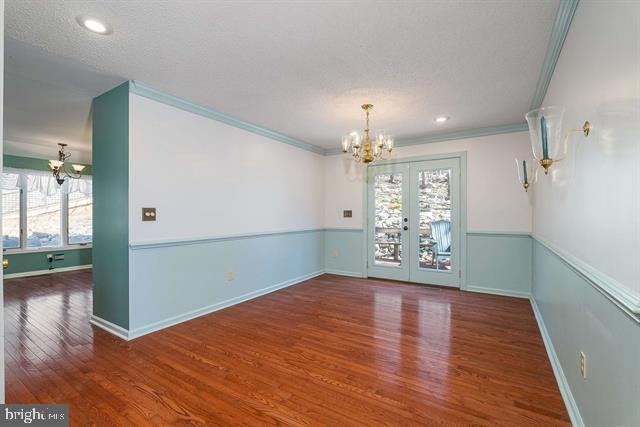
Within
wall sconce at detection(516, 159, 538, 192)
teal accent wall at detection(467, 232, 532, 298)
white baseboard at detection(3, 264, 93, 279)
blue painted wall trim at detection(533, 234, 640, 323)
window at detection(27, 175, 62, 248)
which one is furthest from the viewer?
window at detection(27, 175, 62, 248)

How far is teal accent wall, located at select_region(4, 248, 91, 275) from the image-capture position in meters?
5.68

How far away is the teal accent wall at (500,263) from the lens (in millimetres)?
4352

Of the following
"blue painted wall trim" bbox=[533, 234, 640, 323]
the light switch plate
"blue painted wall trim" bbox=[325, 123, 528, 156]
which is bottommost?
"blue painted wall trim" bbox=[533, 234, 640, 323]

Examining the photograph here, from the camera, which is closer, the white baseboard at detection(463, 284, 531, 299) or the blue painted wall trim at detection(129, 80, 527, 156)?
the blue painted wall trim at detection(129, 80, 527, 156)

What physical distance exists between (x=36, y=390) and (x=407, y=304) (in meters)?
3.73

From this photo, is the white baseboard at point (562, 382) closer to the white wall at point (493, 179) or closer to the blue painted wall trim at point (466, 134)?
the white wall at point (493, 179)

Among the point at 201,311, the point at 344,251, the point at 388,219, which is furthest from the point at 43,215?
the point at 388,219

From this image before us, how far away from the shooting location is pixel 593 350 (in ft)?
5.09

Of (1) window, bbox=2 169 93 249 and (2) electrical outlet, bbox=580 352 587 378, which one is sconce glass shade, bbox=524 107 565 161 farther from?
(1) window, bbox=2 169 93 249

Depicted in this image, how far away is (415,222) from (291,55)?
3541 millimetres

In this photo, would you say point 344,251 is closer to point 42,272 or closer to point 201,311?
point 201,311

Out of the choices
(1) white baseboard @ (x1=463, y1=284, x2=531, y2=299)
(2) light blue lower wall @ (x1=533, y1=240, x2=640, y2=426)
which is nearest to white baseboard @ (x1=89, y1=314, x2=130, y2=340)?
(2) light blue lower wall @ (x1=533, y1=240, x2=640, y2=426)

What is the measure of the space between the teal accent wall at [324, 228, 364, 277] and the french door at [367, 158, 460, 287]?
0.65ft

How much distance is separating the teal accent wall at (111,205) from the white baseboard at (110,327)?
0.04m
